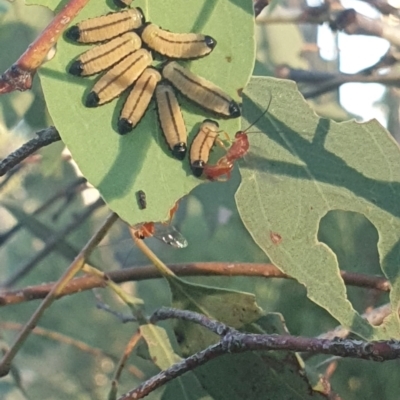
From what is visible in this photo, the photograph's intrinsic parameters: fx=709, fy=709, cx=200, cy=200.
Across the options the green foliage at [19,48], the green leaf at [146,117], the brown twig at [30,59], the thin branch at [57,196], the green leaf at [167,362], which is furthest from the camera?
the thin branch at [57,196]

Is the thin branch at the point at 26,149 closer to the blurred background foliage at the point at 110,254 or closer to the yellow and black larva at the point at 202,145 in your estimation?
the yellow and black larva at the point at 202,145

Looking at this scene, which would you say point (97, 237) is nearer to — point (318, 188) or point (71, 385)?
point (318, 188)

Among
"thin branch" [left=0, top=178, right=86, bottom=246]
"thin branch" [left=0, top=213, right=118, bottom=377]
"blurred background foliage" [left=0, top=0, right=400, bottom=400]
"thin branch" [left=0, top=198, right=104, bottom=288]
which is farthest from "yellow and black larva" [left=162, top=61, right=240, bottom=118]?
"thin branch" [left=0, top=178, right=86, bottom=246]

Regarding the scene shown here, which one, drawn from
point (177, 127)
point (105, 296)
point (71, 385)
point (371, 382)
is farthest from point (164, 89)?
point (71, 385)

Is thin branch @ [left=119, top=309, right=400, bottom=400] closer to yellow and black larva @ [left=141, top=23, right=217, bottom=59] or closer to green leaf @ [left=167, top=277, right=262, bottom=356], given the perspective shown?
green leaf @ [left=167, top=277, right=262, bottom=356]

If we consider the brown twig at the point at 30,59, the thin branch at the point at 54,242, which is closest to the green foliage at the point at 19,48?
the thin branch at the point at 54,242

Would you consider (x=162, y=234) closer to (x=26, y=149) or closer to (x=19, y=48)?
(x=26, y=149)

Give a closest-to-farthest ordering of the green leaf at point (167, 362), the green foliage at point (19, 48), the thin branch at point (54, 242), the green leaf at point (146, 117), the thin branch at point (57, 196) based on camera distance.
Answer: the green leaf at point (146, 117) → the green leaf at point (167, 362) → the green foliage at point (19, 48) → the thin branch at point (54, 242) → the thin branch at point (57, 196)
